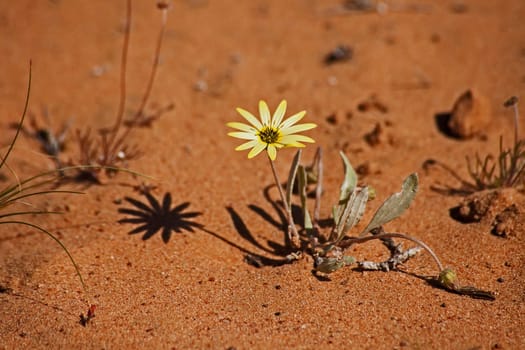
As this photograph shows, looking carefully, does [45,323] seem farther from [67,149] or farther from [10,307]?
[67,149]

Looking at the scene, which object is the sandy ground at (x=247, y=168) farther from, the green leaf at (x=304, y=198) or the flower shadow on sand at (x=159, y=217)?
the green leaf at (x=304, y=198)

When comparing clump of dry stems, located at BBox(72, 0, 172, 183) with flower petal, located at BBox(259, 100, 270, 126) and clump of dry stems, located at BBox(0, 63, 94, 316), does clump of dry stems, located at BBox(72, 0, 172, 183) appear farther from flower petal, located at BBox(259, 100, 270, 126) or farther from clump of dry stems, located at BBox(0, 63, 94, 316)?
flower petal, located at BBox(259, 100, 270, 126)

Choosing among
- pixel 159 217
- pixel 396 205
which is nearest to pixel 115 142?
pixel 159 217

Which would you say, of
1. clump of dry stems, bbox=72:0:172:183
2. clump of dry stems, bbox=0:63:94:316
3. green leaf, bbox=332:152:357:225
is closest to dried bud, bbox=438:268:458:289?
green leaf, bbox=332:152:357:225

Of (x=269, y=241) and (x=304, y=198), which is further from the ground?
(x=304, y=198)

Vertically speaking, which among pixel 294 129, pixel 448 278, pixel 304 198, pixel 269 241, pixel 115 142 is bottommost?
pixel 448 278

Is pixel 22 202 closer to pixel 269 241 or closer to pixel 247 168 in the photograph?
Answer: pixel 269 241

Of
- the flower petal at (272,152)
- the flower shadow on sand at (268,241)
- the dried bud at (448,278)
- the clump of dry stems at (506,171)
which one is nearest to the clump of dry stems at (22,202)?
the flower shadow on sand at (268,241)
